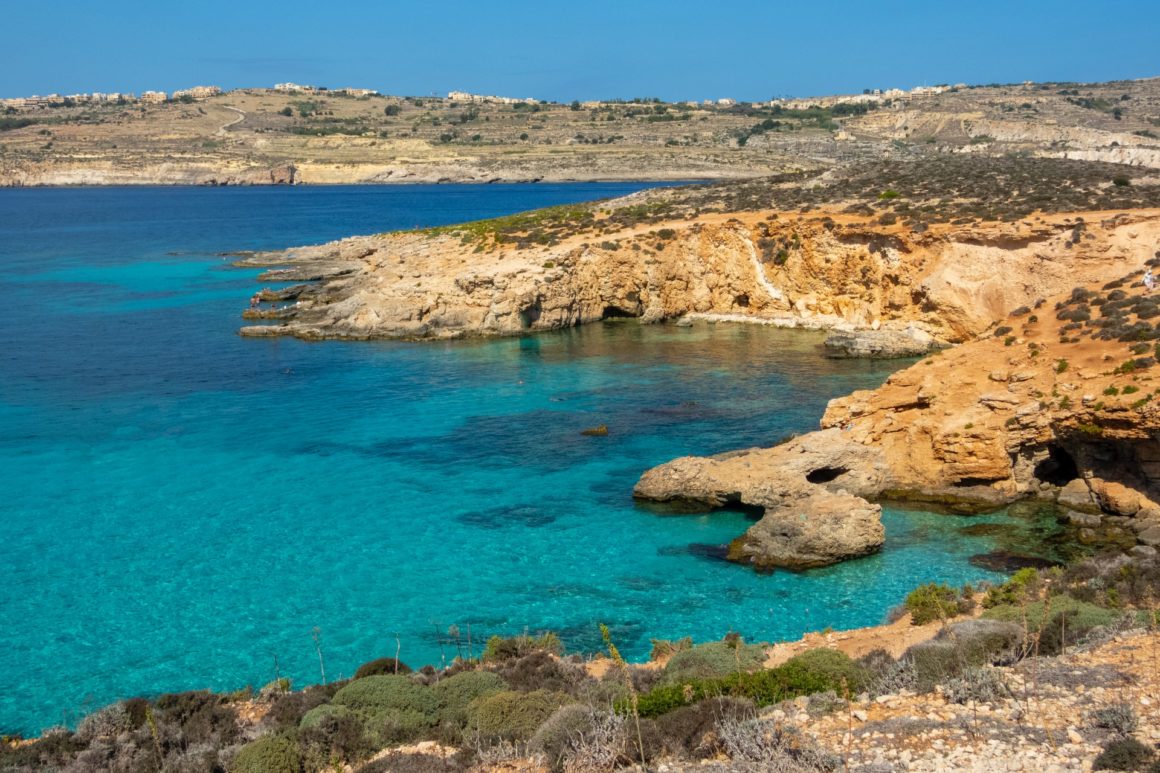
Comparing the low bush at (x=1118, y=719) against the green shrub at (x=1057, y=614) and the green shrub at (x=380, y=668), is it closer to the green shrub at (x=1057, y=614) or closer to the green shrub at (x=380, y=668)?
the green shrub at (x=1057, y=614)

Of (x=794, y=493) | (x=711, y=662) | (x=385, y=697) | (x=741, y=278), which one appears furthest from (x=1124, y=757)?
(x=741, y=278)

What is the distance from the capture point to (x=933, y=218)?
40.3m

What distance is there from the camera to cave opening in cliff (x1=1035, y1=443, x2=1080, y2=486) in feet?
71.7

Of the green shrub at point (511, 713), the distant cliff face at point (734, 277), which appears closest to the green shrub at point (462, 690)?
the green shrub at point (511, 713)

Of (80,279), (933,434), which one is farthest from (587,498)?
(80,279)

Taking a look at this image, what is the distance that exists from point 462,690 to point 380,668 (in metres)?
2.41

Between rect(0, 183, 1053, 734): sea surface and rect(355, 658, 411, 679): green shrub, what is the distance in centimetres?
120

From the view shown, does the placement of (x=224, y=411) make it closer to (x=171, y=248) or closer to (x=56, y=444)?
(x=56, y=444)

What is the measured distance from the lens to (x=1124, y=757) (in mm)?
8172

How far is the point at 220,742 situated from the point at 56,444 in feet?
62.6

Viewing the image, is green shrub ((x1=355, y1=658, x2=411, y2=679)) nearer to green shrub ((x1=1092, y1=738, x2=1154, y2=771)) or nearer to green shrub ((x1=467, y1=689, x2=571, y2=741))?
green shrub ((x1=467, y1=689, x2=571, y2=741))

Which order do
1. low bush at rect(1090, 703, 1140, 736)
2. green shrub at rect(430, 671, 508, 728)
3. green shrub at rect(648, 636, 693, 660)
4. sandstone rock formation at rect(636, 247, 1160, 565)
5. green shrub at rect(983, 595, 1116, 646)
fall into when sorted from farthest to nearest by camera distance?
sandstone rock formation at rect(636, 247, 1160, 565) < green shrub at rect(648, 636, 693, 660) < green shrub at rect(983, 595, 1116, 646) < green shrub at rect(430, 671, 508, 728) < low bush at rect(1090, 703, 1140, 736)

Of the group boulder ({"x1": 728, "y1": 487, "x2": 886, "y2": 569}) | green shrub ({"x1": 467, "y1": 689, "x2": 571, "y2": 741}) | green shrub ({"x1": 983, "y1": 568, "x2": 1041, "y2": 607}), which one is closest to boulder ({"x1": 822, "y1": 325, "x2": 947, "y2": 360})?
boulder ({"x1": 728, "y1": 487, "x2": 886, "y2": 569})

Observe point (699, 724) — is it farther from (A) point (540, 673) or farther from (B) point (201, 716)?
(B) point (201, 716)
